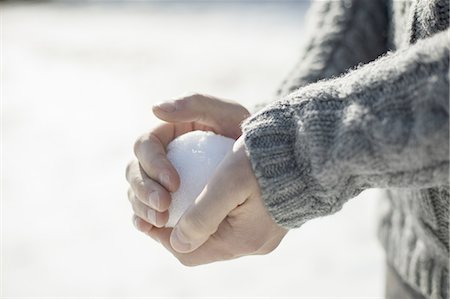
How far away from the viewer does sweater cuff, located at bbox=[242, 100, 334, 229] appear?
0.70 metres

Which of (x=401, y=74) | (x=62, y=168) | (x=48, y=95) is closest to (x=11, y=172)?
(x=62, y=168)

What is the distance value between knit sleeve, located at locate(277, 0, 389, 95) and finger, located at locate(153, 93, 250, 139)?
0.13m

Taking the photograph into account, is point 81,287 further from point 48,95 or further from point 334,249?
point 48,95

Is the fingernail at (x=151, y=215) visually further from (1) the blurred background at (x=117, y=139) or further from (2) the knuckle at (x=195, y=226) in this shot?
(1) the blurred background at (x=117, y=139)

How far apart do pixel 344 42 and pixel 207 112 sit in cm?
28

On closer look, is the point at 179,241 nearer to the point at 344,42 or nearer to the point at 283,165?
the point at 283,165

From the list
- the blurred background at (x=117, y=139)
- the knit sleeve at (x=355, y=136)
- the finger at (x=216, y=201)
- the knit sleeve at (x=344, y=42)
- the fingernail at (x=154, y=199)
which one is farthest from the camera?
the blurred background at (x=117, y=139)

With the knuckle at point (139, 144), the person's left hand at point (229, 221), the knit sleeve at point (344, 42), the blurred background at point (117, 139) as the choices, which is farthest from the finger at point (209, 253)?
the blurred background at point (117, 139)

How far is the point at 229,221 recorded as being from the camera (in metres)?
0.77

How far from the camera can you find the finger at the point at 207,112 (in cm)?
90

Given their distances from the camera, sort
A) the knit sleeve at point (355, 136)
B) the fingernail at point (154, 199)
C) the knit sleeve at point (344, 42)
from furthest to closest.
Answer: the knit sleeve at point (344, 42) → the fingernail at point (154, 199) → the knit sleeve at point (355, 136)

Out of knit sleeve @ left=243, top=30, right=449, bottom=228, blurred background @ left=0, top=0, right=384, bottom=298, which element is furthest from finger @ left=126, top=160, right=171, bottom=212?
blurred background @ left=0, top=0, right=384, bottom=298

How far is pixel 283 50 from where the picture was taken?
295cm

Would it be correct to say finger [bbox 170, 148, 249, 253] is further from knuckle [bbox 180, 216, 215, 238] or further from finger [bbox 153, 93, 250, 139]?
finger [bbox 153, 93, 250, 139]
